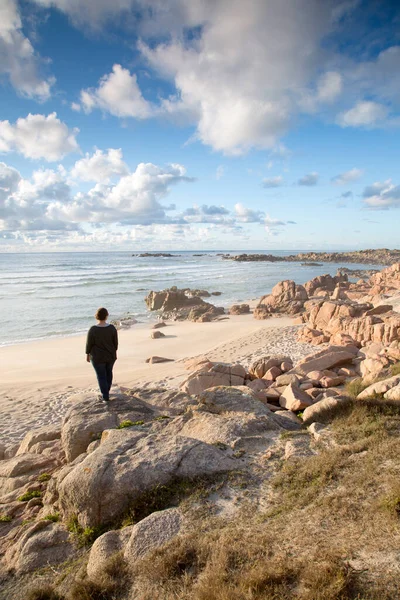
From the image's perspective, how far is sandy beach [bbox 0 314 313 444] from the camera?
40.6ft

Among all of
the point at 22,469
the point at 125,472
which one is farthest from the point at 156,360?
the point at 125,472

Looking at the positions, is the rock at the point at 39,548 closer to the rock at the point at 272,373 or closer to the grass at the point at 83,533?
the grass at the point at 83,533

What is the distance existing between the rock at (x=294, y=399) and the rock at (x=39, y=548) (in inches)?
227

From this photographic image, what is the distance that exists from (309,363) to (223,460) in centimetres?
751

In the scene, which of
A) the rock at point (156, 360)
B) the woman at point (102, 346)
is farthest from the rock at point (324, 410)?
the rock at point (156, 360)

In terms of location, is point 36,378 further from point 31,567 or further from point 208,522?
point 208,522

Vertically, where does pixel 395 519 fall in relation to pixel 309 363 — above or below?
above

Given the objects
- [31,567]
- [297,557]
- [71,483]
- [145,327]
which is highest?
[297,557]

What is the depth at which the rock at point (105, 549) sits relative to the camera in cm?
413

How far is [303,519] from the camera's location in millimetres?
4383

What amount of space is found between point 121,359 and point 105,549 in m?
14.7

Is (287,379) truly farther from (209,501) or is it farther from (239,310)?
(239,310)

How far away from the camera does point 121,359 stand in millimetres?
18812

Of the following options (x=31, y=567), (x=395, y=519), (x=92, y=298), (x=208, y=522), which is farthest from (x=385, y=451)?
(x=92, y=298)
